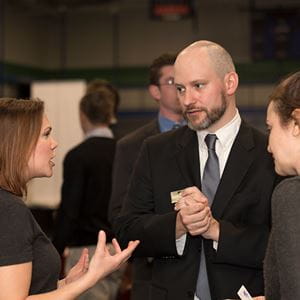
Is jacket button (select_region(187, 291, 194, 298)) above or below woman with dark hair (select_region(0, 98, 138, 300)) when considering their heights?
below

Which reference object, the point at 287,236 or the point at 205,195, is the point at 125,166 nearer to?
the point at 205,195

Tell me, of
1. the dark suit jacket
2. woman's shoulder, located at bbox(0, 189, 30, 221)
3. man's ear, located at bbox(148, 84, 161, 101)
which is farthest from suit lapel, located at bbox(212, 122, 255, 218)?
the dark suit jacket

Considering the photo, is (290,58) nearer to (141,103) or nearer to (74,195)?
(141,103)

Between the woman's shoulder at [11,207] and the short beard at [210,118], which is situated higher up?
the short beard at [210,118]

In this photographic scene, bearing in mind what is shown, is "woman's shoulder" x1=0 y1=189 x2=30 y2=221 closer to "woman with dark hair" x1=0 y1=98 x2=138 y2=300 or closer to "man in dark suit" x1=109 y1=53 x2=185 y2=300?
"woman with dark hair" x1=0 y1=98 x2=138 y2=300

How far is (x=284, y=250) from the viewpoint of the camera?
1.82 meters

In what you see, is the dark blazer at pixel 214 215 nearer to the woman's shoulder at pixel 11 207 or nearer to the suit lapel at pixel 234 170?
the suit lapel at pixel 234 170

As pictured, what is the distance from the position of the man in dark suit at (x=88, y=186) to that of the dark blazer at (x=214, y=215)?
5.87 ft

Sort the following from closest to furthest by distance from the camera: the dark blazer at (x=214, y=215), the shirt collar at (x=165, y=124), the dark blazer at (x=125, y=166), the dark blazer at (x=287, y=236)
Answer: the dark blazer at (x=287, y=236) < the dark blazer at (x=214, y=215) < the dark blazer at (x=125, y=166) < the shirt collar at (x=165, y=124)

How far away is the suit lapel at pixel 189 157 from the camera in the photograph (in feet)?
9.05

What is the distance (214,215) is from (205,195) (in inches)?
3.9

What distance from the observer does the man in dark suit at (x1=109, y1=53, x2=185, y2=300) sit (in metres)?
3.65

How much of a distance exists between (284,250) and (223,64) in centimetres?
118

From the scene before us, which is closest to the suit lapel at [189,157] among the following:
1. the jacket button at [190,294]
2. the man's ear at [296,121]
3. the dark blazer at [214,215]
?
the dark blazer at [214,215]
